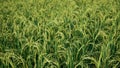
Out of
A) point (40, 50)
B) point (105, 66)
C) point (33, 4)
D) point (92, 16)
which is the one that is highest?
point (33, 4)

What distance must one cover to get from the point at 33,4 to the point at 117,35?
2527 mm

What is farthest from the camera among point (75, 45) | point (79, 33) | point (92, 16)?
point (92, 16)

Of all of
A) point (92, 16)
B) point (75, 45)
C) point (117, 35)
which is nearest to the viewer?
point (75, 45)

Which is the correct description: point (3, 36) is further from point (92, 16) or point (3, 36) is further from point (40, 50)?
point (92, 16)

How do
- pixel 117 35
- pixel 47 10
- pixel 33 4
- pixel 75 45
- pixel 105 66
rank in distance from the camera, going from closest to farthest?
pixel 105 66, pixel 75 45, pixel 117 35, pixel 47 10, pixel 33 4

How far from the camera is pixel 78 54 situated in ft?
7.07

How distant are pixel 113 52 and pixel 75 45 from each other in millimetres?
436

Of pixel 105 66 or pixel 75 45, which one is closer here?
pixel 105 66

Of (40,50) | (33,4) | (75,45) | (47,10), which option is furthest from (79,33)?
(33,4)

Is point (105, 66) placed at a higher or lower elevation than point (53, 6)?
lower

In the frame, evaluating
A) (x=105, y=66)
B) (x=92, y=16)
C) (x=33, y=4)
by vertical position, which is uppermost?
(x=33, y=4)

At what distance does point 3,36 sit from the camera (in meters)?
2.61

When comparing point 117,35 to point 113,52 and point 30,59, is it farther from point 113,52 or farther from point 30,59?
point 30,59

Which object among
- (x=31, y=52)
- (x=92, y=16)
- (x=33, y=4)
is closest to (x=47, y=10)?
(x=33, y=4)
